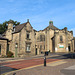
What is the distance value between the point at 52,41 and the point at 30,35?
17741 mm

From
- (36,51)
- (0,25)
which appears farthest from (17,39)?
(0,25)

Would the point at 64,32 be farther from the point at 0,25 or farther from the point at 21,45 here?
the point at 0,25

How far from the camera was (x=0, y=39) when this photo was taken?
24.9m

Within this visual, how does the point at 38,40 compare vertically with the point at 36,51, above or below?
above

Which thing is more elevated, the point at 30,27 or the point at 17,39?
the point at 30,27

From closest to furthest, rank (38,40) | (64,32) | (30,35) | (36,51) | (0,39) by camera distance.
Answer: (0,39) → (30,35) → (36,51) → (64,32) → (38,40)

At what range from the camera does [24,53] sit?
27562mm

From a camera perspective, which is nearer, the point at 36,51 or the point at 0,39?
the point at 0,39

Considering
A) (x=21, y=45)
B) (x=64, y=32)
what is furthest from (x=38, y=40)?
(x=21, y=45)

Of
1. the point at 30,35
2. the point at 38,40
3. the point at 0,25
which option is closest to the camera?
the point at 30,35

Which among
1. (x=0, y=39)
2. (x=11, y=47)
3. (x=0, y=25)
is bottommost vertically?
(x=11, y=47)

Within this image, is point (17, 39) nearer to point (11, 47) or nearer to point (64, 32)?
point (11, 47)

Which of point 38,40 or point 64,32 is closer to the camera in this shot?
point 64,32

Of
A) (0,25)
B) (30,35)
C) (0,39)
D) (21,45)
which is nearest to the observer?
(0,39)
